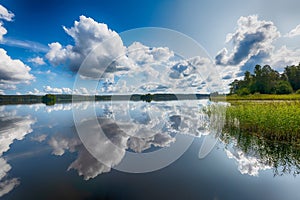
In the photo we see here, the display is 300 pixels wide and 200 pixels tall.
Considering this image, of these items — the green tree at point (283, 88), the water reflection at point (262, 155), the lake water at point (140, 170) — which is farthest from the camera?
the green tree at point (283, 88)

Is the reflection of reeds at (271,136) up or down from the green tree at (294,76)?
down

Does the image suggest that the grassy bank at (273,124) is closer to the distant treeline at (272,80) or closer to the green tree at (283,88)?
the green tree at (283,88)

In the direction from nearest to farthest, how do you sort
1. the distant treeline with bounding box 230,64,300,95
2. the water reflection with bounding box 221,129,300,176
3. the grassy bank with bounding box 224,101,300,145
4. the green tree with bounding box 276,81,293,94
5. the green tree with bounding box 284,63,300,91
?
the water reflection with bounding box 221,129,300,176 → the grassy bank with bounding box 224,101,300,145 → the green tree with bounding box 276,81,293,94 → the distant treeline with bounding box 230,64,300,95 → the green tree with bounding box 284,63,300,91

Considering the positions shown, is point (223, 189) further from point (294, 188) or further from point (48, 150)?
point (48, 150)

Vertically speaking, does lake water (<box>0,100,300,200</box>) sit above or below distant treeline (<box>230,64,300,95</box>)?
below

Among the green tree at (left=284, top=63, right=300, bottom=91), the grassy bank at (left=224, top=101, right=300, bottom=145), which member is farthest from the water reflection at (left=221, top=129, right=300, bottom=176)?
the green tree at (left=284, top=63, right=300, bottom=91)

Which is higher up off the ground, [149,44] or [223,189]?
[149,44]

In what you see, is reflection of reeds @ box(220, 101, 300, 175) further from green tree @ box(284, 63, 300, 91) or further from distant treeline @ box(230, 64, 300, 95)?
green tree @ box(284, 63, 300, 91)

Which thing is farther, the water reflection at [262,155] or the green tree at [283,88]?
the green tree at [283,88]

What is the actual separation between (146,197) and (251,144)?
25.3 feet

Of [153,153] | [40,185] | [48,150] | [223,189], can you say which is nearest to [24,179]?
[40,185]

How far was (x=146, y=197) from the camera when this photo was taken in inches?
204

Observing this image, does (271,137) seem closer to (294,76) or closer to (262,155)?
(262,155)

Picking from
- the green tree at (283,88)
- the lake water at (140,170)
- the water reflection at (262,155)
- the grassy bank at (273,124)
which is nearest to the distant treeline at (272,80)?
the green tree at (283,88)
